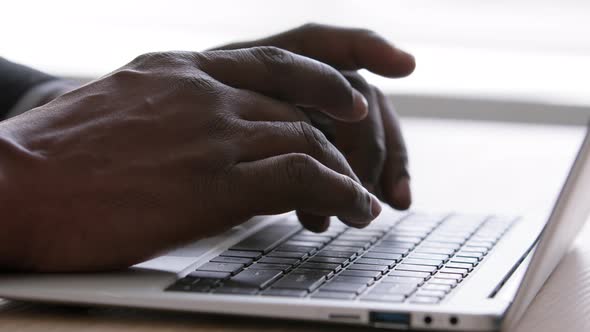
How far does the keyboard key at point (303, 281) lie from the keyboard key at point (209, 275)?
0.04 meters

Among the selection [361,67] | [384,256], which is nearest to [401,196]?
[361,67]

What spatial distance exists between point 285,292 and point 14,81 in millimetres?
665

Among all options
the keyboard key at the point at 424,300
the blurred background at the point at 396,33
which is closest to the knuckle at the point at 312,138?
the keyboard key at the point at 424,300

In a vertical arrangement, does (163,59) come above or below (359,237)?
above

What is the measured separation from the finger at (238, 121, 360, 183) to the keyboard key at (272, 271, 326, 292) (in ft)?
0.38

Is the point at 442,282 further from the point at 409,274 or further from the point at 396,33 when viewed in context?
the point at 396,33

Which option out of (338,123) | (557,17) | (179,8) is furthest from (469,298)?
(179,8)

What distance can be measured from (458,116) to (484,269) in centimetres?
137

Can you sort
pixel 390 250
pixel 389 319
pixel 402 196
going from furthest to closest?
pixel 402 196 → pixel 390 250 → pixel 389 319

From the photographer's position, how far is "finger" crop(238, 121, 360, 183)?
752 mm

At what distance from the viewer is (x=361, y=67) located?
1029 mm

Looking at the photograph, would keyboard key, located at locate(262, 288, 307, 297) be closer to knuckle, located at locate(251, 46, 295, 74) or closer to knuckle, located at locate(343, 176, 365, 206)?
knuckle, located at locate(343, 176, 365, 206)

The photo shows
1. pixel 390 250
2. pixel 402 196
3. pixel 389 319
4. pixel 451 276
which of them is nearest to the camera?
pixel 389 319

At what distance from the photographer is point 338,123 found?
3.46 ft
